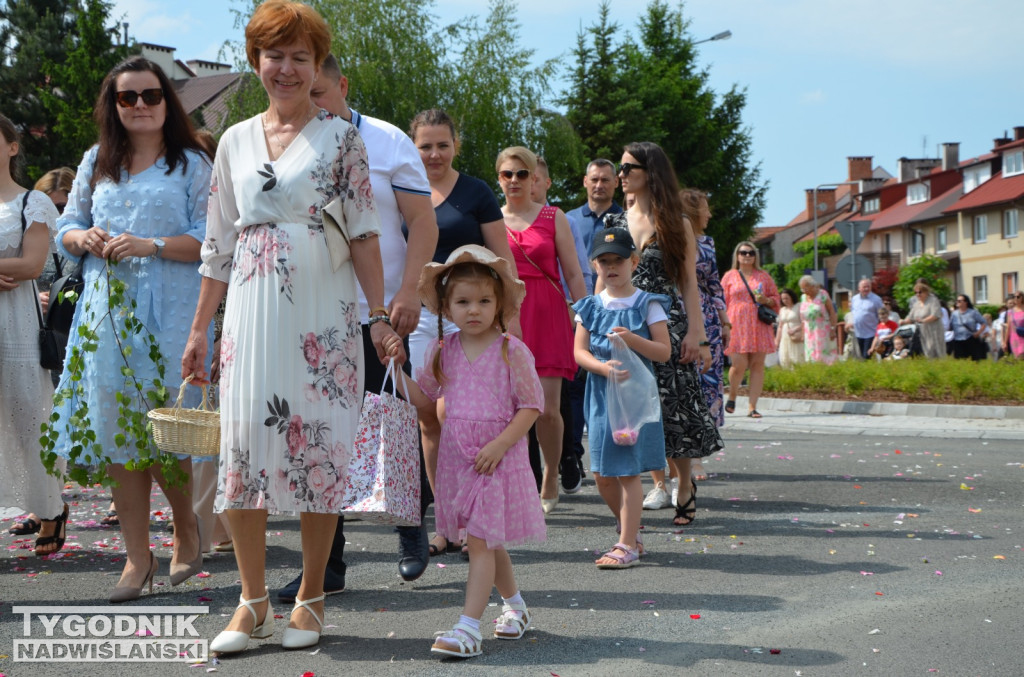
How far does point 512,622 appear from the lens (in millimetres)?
4453

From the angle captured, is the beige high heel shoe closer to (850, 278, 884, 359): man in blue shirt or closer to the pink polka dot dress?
the pink polka dot dress

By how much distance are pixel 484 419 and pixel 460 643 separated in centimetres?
84

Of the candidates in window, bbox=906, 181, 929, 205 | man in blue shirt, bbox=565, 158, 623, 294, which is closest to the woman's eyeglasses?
man in blue shirt, bbox=565, 158, 623, 294

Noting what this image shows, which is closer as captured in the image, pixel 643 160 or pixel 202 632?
pixel 202 632

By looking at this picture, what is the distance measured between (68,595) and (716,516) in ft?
13.2

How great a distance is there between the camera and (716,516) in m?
7.66

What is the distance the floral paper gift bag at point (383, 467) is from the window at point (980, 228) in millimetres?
81793

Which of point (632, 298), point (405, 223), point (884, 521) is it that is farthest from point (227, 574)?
point (884, 521)

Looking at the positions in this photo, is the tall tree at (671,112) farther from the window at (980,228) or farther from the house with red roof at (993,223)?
the window at (980,228)

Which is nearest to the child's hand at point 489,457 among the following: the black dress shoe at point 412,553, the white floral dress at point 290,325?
the white floral dress at point 290,325

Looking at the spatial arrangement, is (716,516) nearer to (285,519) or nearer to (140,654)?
(285,519)

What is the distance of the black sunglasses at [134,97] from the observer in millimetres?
5504

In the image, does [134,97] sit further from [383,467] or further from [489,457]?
[489,457]

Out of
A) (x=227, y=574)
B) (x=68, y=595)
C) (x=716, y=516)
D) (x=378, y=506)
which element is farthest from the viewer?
(x=716, y=516)
